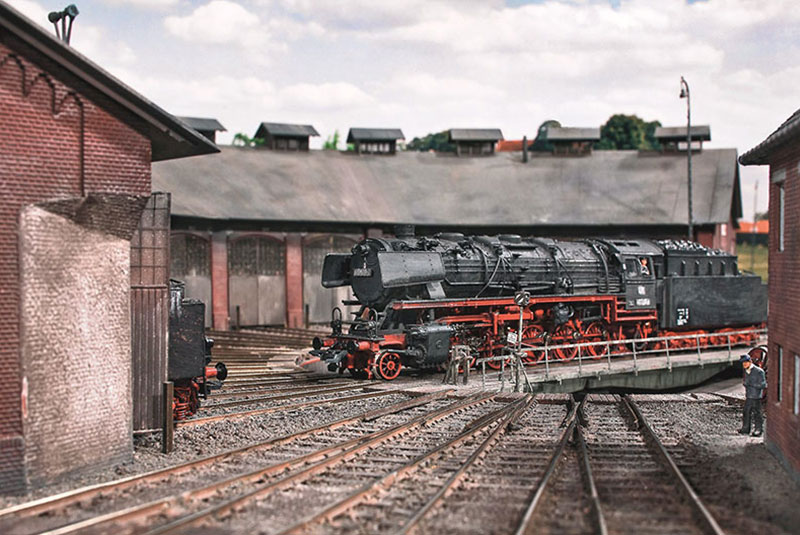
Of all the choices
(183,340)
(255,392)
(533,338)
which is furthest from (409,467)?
(533,338)

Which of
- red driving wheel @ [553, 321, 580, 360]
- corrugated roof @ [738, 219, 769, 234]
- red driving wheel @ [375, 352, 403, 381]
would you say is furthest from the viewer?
corrugated roof @ [738, 219, 769, 234]

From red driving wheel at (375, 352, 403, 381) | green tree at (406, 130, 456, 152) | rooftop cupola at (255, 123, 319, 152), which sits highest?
green tree at (406, 130, 456, 152)

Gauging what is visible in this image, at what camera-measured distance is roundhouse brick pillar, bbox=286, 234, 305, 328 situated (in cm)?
3319

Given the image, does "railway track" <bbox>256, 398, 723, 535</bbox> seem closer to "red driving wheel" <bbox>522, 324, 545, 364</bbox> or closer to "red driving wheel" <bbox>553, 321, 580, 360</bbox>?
"red driving wheel" <bbox>522, 324, 545, 364</bbox>

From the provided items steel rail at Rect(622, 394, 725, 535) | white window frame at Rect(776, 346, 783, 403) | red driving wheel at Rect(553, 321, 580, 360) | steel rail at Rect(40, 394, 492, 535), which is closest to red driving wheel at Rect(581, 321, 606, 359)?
red driving wheel at Rect(553, 321, 580, 360)

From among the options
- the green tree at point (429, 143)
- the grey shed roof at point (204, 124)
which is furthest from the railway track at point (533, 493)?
the green tree at point (429, 143)

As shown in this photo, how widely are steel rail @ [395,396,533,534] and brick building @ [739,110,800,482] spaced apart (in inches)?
169

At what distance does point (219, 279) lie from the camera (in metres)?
31.8

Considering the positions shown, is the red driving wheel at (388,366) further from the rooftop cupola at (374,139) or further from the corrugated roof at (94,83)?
the rooftop cupola at (374,139)

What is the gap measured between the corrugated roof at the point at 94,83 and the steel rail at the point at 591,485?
710 centimetres

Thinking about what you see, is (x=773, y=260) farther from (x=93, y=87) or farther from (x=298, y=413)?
(x=93, y=87)

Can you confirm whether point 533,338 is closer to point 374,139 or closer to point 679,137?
point 374,139

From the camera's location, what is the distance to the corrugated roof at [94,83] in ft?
33.3

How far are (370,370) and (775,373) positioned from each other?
33.0ft
